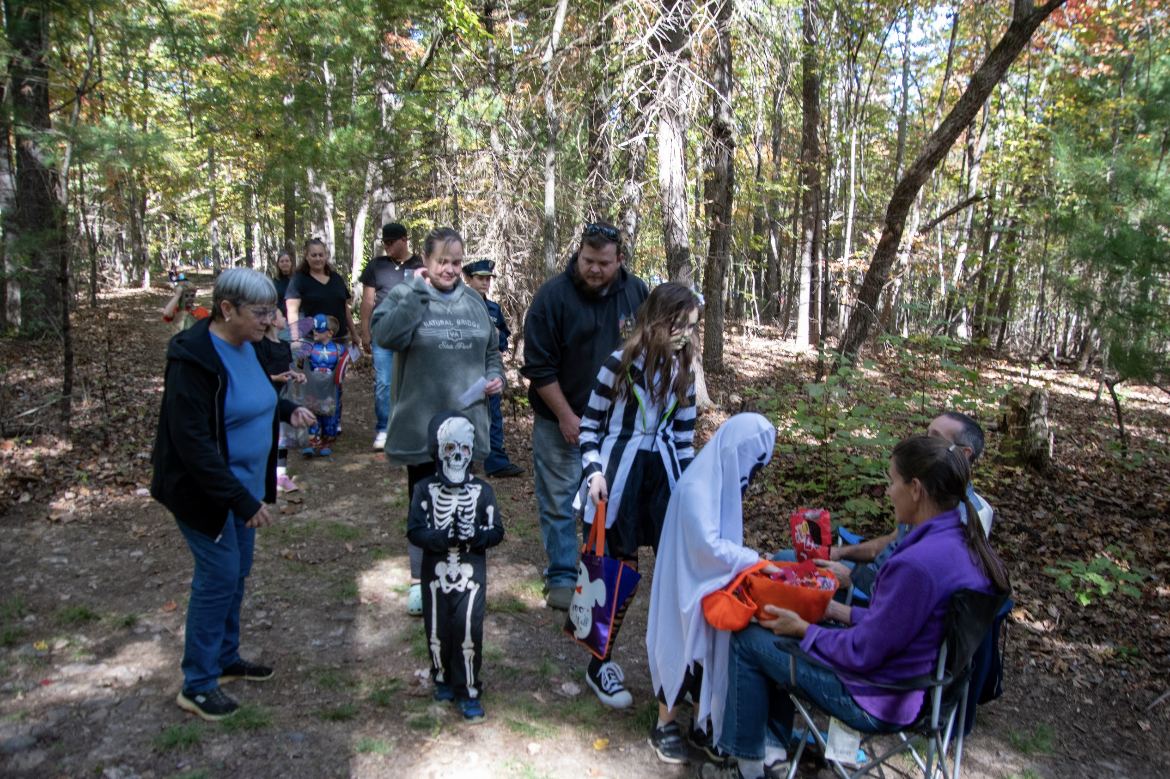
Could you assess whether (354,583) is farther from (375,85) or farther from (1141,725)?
(375,85)

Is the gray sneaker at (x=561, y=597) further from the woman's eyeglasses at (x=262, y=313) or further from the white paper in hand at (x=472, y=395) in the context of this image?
the woman's eyeglasses at (x=262, y=313)

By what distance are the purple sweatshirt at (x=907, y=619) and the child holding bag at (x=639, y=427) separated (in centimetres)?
110

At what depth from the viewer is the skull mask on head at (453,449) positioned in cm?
301

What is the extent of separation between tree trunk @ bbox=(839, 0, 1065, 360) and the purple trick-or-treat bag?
589 cm

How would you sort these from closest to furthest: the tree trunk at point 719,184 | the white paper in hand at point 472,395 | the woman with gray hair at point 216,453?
the woman with gray hair at point 216,453 → the white paper in hand at point 472,395 → the tree trunk at point 719,184

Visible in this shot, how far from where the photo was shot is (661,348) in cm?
328

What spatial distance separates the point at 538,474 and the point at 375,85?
370 inches

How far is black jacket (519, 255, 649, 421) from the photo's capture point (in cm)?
399

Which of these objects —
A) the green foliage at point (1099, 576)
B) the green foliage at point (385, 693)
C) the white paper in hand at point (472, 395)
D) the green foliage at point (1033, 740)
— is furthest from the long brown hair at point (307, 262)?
the green foliage at point (1099, 576)

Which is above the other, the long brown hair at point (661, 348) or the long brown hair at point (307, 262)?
the long brown hair at point (307, 262)

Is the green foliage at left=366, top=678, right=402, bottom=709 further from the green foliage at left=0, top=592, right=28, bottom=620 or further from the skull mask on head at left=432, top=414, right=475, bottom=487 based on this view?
the green foliage at left=0, top=592, right=28, bottom=620

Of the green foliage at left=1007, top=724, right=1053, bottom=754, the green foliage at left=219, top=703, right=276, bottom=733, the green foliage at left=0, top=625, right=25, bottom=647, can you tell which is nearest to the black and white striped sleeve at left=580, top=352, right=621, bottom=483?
the green foliage at left=219, top=703, right=276, bottom=733

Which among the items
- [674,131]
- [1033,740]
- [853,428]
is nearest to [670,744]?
[1033,740]

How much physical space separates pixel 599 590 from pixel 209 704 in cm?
170
